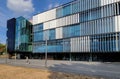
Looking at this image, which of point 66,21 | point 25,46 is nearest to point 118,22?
point 66,21

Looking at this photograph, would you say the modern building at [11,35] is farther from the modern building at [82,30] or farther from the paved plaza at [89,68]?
the paved plaza at [89,68]

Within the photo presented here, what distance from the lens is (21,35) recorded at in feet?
298

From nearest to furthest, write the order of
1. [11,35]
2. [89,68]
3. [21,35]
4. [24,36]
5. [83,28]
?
[89,68], [83,28], [24,36], [21,35], [11,35]

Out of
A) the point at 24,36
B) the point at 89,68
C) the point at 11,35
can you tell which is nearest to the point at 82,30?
the point at 89,68

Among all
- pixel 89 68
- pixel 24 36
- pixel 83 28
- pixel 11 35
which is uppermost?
pixel 11 35

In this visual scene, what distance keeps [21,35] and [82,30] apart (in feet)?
123

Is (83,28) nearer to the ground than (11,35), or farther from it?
nearer to the ground

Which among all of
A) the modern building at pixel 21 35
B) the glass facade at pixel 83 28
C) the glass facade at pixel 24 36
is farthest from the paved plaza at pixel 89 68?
the modern building at pixel 21 35

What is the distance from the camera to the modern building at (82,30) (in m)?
54.7

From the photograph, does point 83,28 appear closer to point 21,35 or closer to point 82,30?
point 82,30

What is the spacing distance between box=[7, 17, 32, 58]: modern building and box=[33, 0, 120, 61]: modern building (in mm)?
6460

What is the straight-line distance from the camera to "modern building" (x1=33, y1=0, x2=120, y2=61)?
180 ft

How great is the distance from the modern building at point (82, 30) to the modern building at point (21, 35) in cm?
646

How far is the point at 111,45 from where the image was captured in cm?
5406
